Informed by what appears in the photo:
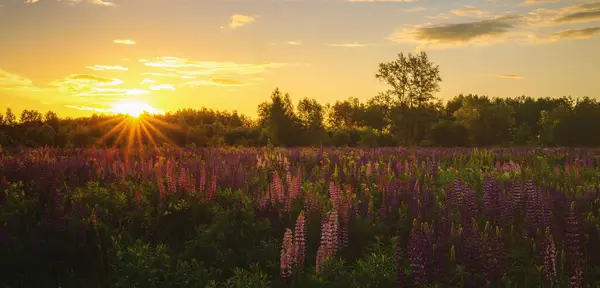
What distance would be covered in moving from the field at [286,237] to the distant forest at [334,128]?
18928mm

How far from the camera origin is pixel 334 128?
62.2m

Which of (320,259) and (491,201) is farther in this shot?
(491,201)

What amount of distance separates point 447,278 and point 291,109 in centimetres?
3301

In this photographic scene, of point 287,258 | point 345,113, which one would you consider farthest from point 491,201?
point 345,113

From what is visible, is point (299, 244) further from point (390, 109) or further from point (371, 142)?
point (390, 109)

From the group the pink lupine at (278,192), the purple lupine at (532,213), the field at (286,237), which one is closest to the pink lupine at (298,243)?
the field at (286,237)

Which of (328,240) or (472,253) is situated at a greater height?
(328,240)

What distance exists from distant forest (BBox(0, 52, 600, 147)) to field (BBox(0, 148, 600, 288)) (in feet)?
62.1

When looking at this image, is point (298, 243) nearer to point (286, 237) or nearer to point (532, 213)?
point (286, 237)

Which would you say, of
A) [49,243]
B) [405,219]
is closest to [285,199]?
[405,219]

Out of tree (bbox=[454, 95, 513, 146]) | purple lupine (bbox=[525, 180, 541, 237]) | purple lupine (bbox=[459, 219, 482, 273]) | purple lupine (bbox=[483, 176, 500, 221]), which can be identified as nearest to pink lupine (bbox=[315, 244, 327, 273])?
purple lupine (bbox=[459, 219, 482, 273])

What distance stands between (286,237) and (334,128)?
5675cm

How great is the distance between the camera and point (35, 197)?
8992 mm

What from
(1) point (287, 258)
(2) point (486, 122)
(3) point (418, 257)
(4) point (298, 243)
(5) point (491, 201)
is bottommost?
(1) point (287, 258)
